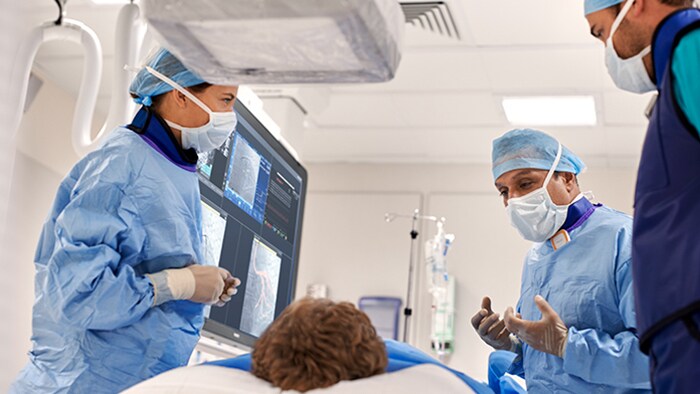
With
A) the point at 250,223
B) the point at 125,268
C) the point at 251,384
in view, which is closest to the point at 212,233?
the point at 250,223

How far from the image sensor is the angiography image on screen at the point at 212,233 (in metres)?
2.13

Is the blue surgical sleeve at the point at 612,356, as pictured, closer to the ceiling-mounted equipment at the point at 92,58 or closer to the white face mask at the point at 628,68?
the white face mask at the point at 628,68

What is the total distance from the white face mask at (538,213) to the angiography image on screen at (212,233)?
0.77 metres

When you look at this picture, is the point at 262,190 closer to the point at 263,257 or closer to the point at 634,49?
the point at 263,257

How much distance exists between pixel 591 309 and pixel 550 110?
3.40 metres

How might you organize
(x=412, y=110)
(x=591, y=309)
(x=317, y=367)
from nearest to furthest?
(x=317, y=367) → (x=591, y=309) → (x=412, y=110)

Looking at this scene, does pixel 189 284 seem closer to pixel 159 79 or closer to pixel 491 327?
pixel 159 79

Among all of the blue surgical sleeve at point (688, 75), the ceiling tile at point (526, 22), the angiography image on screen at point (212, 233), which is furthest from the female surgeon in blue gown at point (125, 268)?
the ceiling tile at point (526, 22)

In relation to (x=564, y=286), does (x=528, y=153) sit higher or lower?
higher

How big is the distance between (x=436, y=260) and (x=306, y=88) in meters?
1.48

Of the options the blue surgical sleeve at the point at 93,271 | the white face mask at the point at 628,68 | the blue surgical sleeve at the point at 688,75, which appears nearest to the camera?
the blue surgical sleeve at the point at 688,75

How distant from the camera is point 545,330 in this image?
177cm

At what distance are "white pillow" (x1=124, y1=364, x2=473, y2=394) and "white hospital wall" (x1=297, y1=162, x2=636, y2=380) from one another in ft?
15.4

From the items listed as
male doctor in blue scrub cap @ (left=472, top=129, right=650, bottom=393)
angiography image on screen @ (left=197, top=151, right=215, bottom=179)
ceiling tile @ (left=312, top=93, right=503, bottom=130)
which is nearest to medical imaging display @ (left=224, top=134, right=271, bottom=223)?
angiography image on screen @ (left=197, top=151, right=215, bottom=179)
